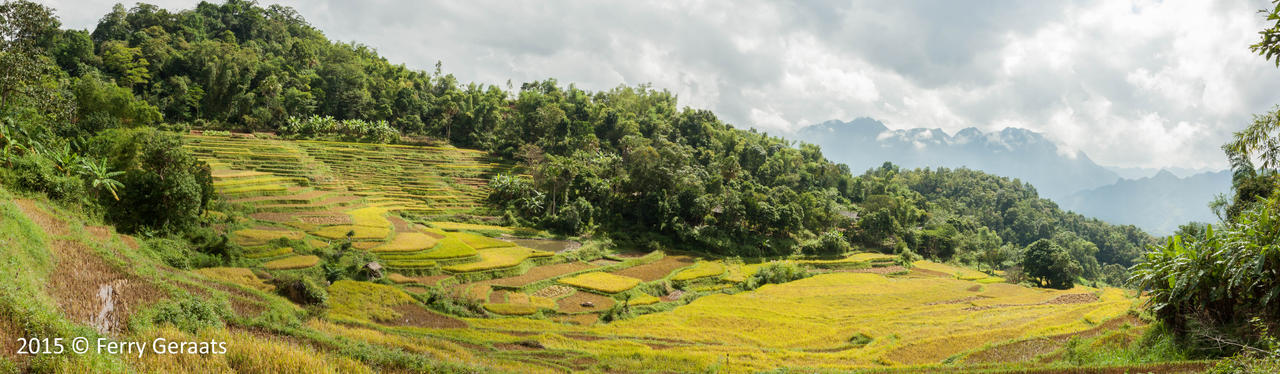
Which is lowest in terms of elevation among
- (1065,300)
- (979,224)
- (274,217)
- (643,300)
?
(643,300)

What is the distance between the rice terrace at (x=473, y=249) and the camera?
8977 millimetres

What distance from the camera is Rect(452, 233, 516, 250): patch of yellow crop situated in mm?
30000

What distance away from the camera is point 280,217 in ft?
90.7

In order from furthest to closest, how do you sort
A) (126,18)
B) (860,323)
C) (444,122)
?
(126,18) → (444,122) → (860,323)

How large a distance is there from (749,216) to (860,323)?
74.2 ft

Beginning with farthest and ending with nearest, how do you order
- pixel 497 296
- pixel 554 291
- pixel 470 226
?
pixel 470 226, pixel 554 291, pixel 497 296

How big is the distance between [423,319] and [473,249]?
1025 centimetres

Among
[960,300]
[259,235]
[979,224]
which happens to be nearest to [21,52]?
[259,235]

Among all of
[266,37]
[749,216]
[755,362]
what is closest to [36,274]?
[755,362]

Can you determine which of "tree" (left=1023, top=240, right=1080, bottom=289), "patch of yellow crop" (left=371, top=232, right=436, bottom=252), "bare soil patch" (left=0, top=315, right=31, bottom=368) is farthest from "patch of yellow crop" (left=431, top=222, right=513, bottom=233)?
"tree" (left=1023, top=240, right=1080, bottom=289)

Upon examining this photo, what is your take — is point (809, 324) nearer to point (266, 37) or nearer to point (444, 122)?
point (444, 122)

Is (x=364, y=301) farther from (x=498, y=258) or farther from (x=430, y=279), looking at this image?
(x=498, y=258)

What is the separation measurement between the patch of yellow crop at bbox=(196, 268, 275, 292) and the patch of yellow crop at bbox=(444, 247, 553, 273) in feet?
26.5

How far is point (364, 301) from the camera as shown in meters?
17.3
